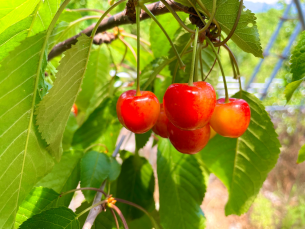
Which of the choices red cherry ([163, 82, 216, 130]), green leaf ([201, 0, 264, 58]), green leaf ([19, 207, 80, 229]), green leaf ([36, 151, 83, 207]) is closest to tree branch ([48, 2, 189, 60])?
green leaf ([201, 0, 264, 58])

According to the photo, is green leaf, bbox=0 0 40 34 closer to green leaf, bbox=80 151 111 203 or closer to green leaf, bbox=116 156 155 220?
green leaf, bbox=80 151 111 203

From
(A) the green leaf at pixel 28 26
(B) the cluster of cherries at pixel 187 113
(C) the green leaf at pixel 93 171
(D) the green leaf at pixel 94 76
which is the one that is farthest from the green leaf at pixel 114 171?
(D) the green leaf at pixel 94 76

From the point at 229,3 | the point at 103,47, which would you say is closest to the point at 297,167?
the point at 103,47

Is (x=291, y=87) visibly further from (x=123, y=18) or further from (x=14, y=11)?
(x=14, y=11)

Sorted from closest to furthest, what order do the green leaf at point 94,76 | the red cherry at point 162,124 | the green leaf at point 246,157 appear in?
the red cherry at point 162,124, the green leaf at point 246,157, the green leaf at point 94,76

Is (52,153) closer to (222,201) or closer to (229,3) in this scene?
(229,3)

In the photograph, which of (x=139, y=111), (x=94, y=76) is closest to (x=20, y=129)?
(x=139, y=111)

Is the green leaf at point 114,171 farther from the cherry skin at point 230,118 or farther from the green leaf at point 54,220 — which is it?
the cherry skin at point 230,118
